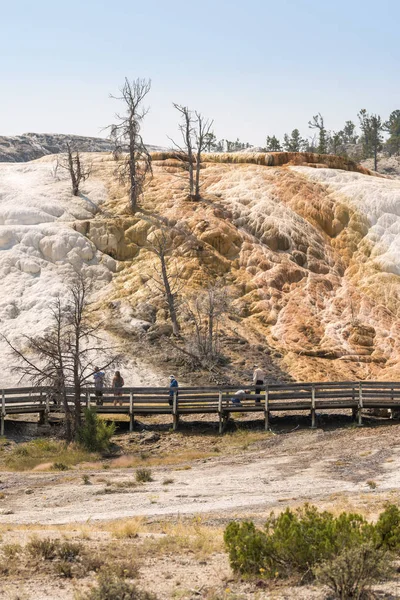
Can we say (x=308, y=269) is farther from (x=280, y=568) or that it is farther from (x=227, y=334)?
(x=280, y=568)

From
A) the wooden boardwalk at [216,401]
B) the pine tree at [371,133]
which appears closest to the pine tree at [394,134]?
the pine tree at [371,133]

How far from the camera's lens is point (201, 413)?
96.0ft

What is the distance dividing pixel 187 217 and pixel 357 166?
67.6 feet

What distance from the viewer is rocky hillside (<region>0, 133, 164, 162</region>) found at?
98.4 metres

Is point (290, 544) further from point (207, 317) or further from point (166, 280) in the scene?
point (207, 317)

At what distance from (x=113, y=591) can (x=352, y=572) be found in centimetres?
285

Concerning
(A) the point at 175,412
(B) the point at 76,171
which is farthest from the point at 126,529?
(B) the point at 76,171

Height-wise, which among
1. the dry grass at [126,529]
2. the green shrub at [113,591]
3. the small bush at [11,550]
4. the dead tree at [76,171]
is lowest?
the dry grass at [126,529]

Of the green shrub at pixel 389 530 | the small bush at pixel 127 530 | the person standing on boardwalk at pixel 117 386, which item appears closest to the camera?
the green shrub at pixel 389 530

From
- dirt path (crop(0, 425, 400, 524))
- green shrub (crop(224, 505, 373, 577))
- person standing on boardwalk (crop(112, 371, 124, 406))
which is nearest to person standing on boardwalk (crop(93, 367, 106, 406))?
person standing on boardwalk (crop(112, 371, 124, 406))

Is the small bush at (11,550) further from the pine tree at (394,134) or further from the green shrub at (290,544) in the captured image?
the pine tree at (394,134)

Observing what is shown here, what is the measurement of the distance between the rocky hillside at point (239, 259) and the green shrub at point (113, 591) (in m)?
26.3

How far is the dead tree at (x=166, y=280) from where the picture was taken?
4003 cm

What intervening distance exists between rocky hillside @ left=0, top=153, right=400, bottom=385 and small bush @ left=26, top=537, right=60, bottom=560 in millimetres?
24205
